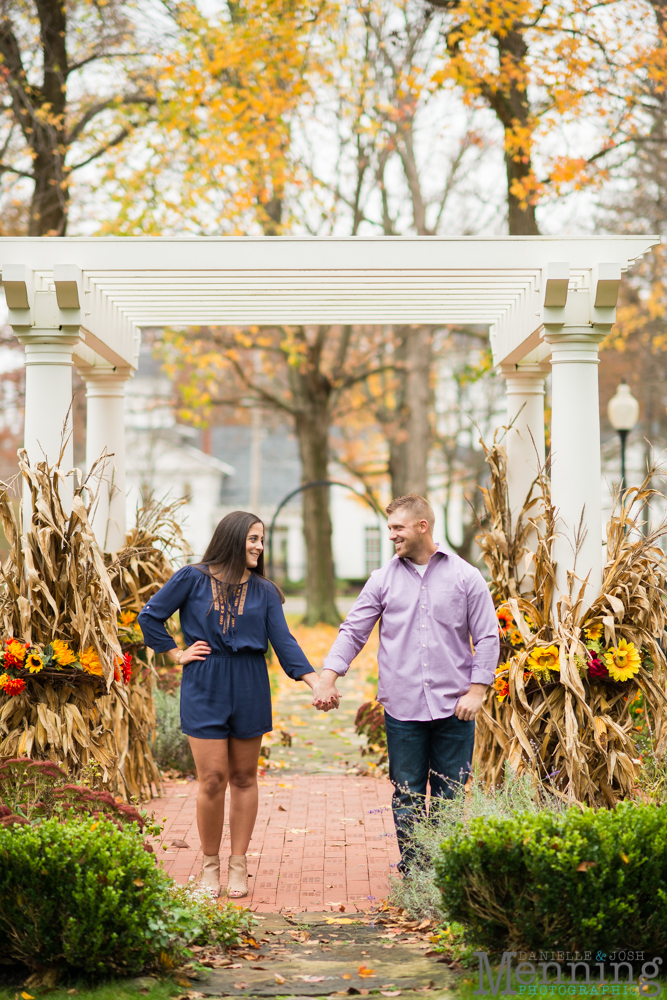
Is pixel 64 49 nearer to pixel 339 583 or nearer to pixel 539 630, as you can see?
pixel 539 630

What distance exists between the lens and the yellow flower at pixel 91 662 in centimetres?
500

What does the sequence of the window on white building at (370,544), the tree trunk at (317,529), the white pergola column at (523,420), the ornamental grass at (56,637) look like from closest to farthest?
the ornamental grass at (56,637) < the white pergola column at (523,420) < the tree trunk at (317,529) < the window on white building at (370,544)

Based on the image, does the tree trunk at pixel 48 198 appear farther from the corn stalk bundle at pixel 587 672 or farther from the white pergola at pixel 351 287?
the corn stalk bundle at pixel 587 672

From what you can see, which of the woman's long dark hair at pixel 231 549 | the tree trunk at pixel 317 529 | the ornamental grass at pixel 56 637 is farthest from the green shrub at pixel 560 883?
the tree trunk at pixel 317 529

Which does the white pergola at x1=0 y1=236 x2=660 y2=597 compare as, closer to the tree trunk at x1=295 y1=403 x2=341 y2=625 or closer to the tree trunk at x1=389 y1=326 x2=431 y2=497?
the tree trunk at x1=295 y1=403 x2=341 y2=625

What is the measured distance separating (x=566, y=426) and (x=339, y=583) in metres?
33.5

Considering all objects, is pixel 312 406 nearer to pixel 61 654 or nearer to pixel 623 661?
pixel 61 654

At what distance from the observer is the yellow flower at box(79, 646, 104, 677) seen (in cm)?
500

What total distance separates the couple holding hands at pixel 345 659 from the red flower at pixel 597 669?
67 centimetres

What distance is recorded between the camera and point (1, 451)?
31.5m

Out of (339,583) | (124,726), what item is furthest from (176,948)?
(339,583)

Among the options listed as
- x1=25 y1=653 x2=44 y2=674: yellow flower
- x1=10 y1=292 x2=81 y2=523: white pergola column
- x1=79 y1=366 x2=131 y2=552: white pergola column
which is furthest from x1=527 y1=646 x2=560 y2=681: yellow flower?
x1=79 y1=366 x2=131 y2=552: white pergola column

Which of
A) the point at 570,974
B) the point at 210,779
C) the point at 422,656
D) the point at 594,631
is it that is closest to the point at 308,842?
the point at 210,779

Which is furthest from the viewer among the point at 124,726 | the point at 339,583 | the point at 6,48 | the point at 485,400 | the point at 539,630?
the point at 339,583
